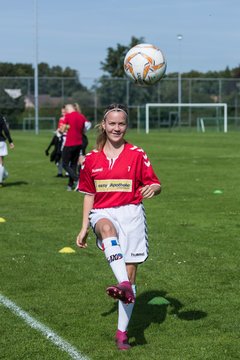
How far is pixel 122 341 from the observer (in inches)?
223

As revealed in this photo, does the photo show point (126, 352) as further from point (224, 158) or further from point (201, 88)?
point (201, 88)

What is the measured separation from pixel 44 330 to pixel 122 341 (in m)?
0.82

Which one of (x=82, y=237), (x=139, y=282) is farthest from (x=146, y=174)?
(x=139, y=282)

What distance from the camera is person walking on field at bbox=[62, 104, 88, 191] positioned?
17172 mm

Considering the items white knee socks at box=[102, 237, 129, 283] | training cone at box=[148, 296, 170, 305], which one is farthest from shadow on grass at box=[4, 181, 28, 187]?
white knee socks at box=[102, 237, 129, 283]

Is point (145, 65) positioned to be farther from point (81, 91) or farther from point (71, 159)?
→ point (81, 91)

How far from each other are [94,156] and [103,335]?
59.6 inches

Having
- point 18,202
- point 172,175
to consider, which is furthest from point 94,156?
point 172,175

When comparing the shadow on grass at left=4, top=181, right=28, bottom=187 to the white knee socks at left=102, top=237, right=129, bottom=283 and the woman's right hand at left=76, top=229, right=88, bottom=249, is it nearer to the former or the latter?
the woman's right hand at left=76, top=229, right=88, bottom=249

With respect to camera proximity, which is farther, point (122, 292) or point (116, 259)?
point (116, 259)

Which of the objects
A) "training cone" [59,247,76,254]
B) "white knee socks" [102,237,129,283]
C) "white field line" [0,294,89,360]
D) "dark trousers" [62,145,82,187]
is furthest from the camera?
"dark trousers" [62,145,82,187]

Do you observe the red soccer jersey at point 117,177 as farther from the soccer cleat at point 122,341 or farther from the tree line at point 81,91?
the tree line at point 81,91

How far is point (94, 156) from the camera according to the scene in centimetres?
596

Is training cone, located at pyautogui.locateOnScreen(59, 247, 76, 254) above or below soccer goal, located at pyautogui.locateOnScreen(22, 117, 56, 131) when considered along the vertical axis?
below
